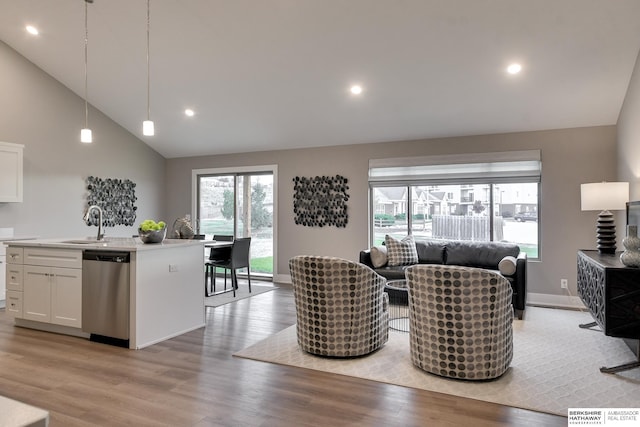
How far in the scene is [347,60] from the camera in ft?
15.9

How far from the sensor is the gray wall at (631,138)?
4199mm

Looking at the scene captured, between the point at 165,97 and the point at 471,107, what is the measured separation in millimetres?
4362

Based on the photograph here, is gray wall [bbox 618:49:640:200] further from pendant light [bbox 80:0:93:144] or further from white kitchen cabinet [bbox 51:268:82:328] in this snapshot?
white kitchen cabinet [bbox 51:268:82:328]

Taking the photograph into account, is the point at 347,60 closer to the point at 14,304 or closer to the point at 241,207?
the point at 241,207

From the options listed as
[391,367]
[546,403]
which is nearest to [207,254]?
[391,367]

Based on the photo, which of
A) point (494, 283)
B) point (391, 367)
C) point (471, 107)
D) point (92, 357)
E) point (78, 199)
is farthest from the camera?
point (78, 199)

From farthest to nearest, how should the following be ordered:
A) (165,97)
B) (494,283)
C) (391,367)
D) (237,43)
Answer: (165,97) < (237,43) < (391,367) < (494,283)

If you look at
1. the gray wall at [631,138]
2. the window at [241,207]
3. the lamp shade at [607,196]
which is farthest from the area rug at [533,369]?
the window at [241,207]

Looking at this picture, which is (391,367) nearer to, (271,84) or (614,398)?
(614,398)

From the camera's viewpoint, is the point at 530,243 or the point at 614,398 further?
the point at 530,243

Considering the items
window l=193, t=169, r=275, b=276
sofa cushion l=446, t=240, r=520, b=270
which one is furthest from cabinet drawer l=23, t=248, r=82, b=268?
sofa cushion l=446, t=240, r=520, b=270

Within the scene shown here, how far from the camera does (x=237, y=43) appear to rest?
488cm

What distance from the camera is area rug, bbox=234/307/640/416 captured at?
2727mm

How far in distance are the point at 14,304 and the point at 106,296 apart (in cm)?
144
